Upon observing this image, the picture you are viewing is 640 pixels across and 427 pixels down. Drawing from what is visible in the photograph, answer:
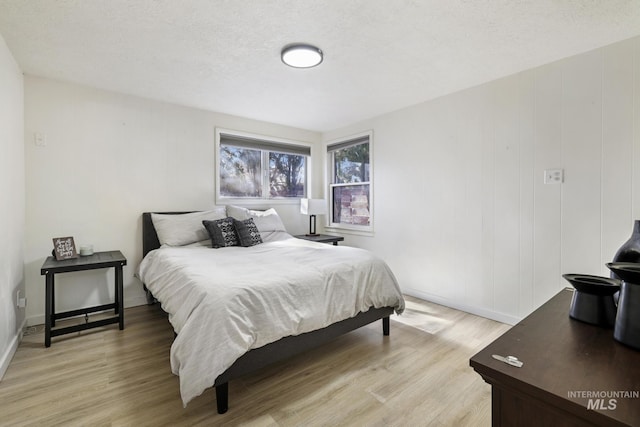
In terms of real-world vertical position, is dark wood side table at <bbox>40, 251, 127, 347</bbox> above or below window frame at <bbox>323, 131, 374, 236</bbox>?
below

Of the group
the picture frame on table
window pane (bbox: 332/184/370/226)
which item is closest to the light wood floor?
the picture frame on table

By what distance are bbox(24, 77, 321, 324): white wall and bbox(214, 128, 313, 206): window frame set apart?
0.16 metres

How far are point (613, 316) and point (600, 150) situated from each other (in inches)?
75.9

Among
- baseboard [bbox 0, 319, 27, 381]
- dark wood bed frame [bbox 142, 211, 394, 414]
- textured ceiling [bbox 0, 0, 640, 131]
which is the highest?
textured ceiling [bbox 0, 0, 640, 131]

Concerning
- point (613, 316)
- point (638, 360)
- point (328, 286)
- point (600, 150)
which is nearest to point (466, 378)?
point (328, 286)

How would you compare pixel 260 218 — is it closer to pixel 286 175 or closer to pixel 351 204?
pixel 286 175


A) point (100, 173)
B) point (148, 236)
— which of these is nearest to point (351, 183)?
point (148, 236)

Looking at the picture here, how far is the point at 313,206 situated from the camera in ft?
14.1

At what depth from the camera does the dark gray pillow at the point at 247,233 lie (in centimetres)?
316

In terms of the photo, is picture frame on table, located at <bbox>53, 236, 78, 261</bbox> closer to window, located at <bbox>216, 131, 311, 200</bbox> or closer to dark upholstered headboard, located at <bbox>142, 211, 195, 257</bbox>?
dark upholstered headboard, located at <bbox>142, 211, 195, 257</bbox>

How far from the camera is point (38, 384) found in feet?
6.11

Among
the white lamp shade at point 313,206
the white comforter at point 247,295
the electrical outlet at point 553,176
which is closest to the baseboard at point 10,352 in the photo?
the white comforter at point 247,295

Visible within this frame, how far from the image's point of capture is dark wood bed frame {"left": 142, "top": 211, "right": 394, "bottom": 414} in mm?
1620

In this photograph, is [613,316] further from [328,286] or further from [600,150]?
[600,150]
